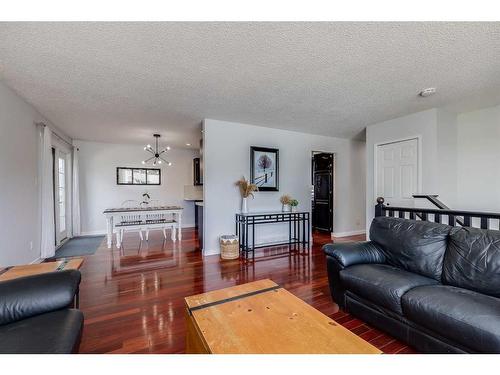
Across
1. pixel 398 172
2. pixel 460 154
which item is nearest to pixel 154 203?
pixel 398 172

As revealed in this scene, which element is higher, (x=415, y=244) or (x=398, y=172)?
(x=398, y=172)

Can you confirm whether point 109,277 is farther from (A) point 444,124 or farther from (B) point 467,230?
(A) point 444,124

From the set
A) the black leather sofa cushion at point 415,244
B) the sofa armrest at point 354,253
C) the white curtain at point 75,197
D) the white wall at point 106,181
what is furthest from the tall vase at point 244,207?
the white curtain at point 75,197

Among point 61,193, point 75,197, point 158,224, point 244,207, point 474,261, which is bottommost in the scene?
point 158,224

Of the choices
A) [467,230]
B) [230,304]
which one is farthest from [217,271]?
[467,230]

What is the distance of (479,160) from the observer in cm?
368

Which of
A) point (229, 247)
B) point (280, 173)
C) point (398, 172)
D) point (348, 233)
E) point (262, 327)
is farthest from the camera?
point (348, 233)

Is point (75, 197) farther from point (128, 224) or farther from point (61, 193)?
point (128, 224)

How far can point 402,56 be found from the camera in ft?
6.82

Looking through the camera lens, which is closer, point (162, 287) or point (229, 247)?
point (162, 287)

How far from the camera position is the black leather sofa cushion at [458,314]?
1.18 m

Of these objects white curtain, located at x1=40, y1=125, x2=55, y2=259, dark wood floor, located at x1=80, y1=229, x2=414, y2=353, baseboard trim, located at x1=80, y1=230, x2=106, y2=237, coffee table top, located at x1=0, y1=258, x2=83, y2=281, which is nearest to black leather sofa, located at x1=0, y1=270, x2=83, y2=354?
coffee table top, located at x1=0, y1=258, x2=83, y2=281

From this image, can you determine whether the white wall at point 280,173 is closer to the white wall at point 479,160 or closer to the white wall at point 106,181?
the white wall at point 479,160

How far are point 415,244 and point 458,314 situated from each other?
2.62ft
